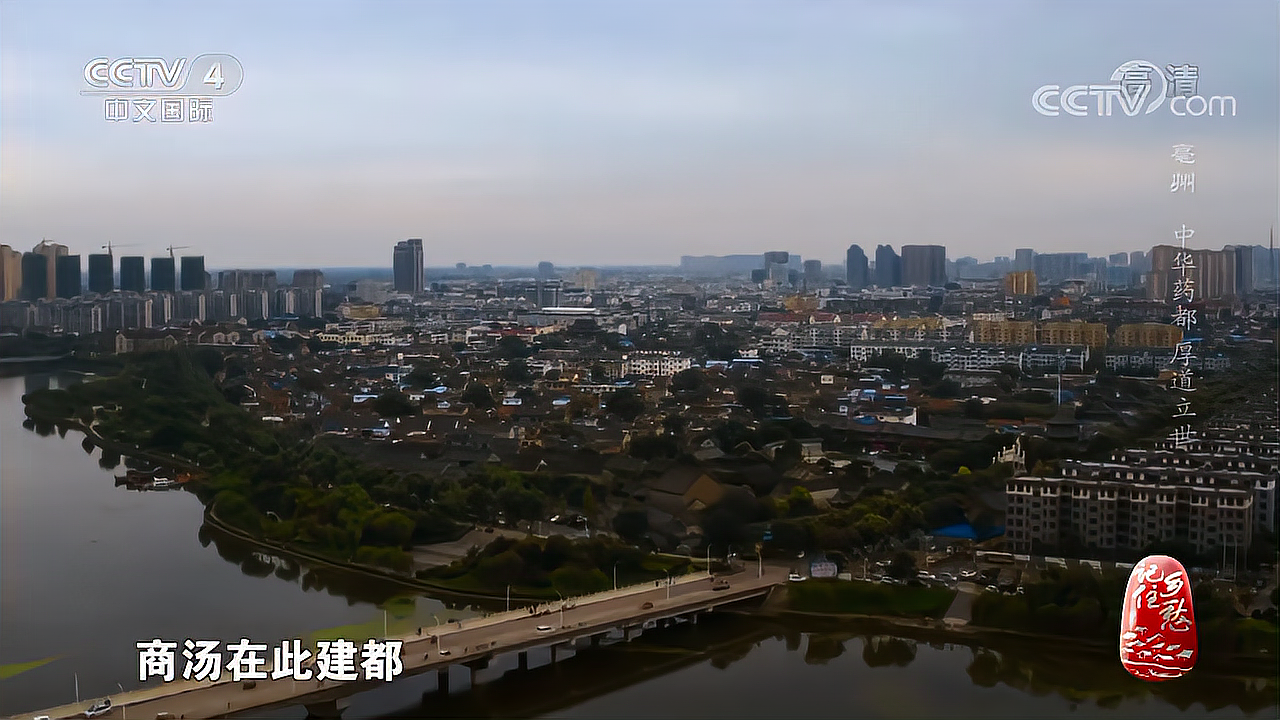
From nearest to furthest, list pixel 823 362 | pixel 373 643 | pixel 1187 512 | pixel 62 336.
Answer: pixel 373 643 → pixel 1187 512 → pixel 823 362 → pixel 62 336

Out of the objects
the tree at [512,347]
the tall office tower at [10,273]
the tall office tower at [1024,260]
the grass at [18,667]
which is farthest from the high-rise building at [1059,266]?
the tall office tower at [10,273]

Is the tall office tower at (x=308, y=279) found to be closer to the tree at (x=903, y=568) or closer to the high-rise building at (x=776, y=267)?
the high-rise building at (x=776, y=267)

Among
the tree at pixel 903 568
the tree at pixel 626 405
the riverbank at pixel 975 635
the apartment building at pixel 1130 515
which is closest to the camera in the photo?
the riverbank at pixel 975 635

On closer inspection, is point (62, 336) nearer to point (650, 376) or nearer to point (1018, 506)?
point (650, 376)

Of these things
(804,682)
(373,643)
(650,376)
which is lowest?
(804,682)

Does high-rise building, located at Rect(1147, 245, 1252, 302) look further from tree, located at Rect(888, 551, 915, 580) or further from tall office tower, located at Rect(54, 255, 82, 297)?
tall office tower, located at Rect(54, 255, 82, 297)

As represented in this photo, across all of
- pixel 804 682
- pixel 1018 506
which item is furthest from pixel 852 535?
pixel 804 682

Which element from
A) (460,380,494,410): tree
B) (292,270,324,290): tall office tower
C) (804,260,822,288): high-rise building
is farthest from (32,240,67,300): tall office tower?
(804,260,822,288): high-rise building

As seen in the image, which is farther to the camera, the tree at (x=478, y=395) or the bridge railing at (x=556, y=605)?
the tree at (x=478, y=395)
